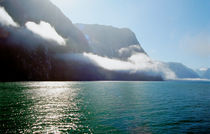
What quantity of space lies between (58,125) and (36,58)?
193847 mm

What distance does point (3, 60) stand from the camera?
16800cm

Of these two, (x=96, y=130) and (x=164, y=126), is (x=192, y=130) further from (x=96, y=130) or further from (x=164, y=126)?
(x=96, y=130)

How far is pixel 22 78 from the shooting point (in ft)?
590

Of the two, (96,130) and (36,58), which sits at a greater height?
(36,58)

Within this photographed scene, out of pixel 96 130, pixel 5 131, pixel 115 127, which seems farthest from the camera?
pixel 115 127

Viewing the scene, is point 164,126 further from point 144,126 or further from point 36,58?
point 36,58

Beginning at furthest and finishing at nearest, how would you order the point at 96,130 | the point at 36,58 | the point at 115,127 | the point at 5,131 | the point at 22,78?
the point at 36,58 < the point at 22,78 < the point at 115,127 < the point at 96,130 < the point at 5,131

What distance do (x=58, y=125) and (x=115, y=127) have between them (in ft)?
26.3

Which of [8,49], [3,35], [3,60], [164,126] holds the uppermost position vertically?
[3,35]

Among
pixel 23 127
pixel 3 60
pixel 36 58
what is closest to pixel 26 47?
pixel 36 58

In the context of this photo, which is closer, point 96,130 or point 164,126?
point 96,130

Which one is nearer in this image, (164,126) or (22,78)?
(164,126)

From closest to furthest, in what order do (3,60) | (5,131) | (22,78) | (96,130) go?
1. (5,131)
2. (96,130)
3. (3,60)
4. (22,78)

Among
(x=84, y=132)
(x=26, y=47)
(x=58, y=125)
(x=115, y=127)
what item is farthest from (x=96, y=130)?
(x=26, y=47)
